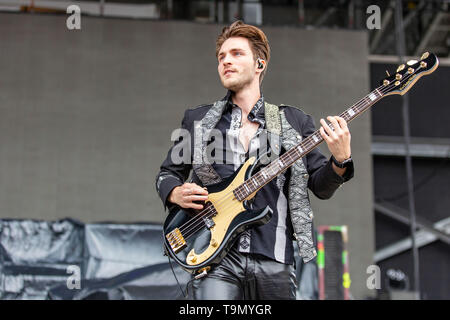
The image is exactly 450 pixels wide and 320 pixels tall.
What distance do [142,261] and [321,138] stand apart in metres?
4.49

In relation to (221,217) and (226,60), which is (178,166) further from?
(226,60)

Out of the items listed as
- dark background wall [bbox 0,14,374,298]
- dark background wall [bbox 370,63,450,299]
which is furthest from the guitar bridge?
dark background wall [bbox 370,63,450,299]

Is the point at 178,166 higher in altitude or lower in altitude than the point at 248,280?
higher

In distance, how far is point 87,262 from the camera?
21.4 ft

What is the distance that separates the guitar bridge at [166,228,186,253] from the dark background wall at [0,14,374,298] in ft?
19.2

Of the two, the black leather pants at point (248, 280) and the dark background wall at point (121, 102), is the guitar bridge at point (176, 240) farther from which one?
the dark background wall at point (121, 102)

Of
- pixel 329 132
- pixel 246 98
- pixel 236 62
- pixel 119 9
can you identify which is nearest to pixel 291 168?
pixel 329 132

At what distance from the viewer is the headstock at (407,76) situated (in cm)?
252

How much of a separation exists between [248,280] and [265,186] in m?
0.39

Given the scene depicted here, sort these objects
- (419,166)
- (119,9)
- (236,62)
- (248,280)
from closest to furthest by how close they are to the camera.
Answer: (248,280) → (236,62) → (119,9) → (419,166)

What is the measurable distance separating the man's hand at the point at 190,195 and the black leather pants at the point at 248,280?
0.25 metres

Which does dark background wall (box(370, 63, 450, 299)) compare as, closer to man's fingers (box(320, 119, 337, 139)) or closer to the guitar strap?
the guitar strap

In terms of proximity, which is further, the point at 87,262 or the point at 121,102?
the point at 121,102
